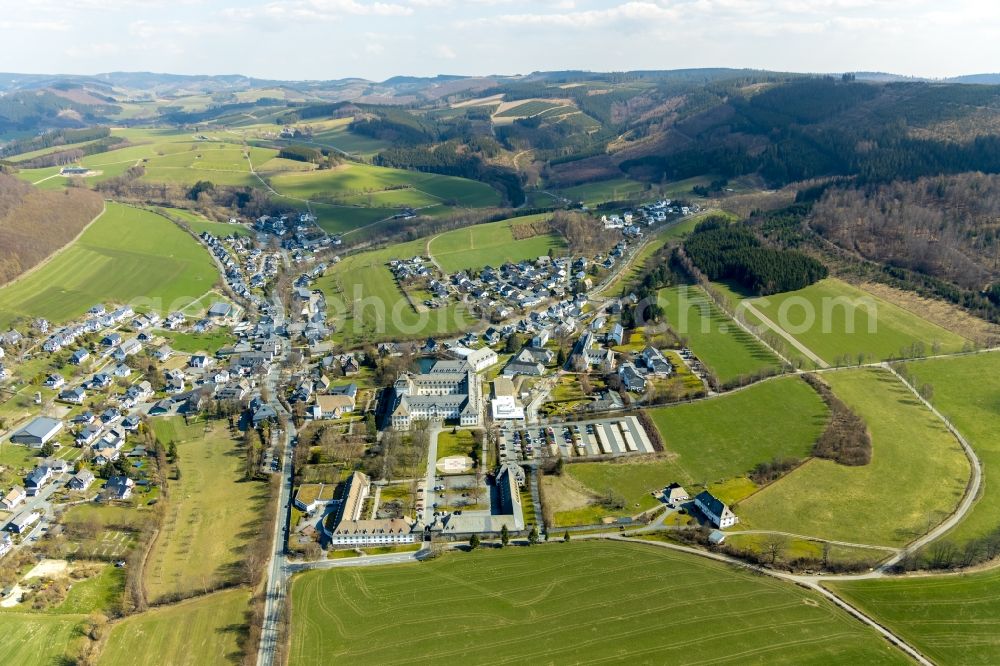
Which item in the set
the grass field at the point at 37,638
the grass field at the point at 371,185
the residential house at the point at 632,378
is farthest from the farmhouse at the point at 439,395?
the grass field at the point at 371,185

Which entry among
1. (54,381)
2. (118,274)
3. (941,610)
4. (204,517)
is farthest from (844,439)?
(118,274)

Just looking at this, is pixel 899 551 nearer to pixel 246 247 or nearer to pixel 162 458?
pixel 162 458

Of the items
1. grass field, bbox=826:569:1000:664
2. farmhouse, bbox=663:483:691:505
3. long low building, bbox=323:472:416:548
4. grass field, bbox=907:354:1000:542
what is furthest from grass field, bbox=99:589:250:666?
grass field, bbox=907:354:1000:542

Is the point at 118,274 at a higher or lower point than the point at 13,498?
higher

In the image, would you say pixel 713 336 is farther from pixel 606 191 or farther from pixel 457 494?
pixel 606 191

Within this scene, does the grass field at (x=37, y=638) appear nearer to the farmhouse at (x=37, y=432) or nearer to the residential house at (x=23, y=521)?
the residential house at (x=23, y=521)

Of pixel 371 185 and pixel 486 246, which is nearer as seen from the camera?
pixel 486 246

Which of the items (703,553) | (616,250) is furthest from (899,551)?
(616,250)
